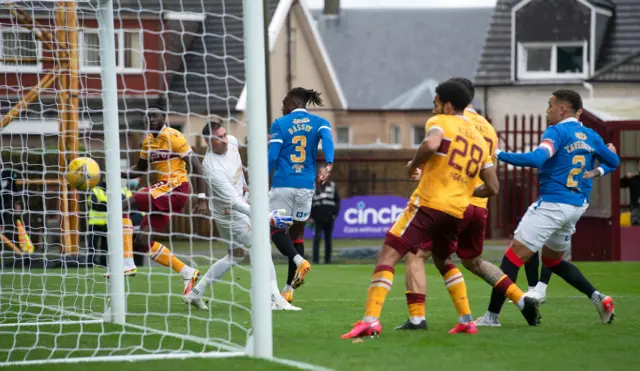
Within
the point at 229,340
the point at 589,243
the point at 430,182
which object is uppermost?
the point at 430,182

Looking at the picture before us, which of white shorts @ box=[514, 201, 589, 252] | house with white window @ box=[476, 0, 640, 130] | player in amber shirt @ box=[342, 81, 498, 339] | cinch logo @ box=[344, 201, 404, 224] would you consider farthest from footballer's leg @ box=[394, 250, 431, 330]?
house with white window @ box=[476, 0, 640, 130]

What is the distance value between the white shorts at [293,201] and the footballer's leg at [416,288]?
309 cm

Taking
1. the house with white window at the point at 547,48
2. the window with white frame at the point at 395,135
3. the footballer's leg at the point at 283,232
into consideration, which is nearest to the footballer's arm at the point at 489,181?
the footballer's leg at the point at 283,232

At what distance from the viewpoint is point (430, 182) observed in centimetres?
833

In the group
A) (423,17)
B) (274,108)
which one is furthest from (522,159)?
(423,17)

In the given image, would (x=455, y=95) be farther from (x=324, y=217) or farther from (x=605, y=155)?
(x=324, y=217)

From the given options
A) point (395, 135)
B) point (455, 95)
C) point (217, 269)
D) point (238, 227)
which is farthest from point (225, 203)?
point (395, 135)

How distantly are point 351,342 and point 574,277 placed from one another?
284 centimetres

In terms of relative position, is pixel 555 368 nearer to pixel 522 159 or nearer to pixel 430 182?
pixel 430 182

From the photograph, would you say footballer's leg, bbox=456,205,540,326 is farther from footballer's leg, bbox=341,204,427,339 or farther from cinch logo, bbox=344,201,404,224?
cinch logo, bbox=344,201,404,224

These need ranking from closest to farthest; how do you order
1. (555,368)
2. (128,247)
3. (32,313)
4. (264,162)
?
(555,368) < (264,162) < (32,313) < (128,247)

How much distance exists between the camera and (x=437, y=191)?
8305mm

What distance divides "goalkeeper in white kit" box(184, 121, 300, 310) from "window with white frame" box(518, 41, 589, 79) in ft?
104

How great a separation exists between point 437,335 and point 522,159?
1588mm
